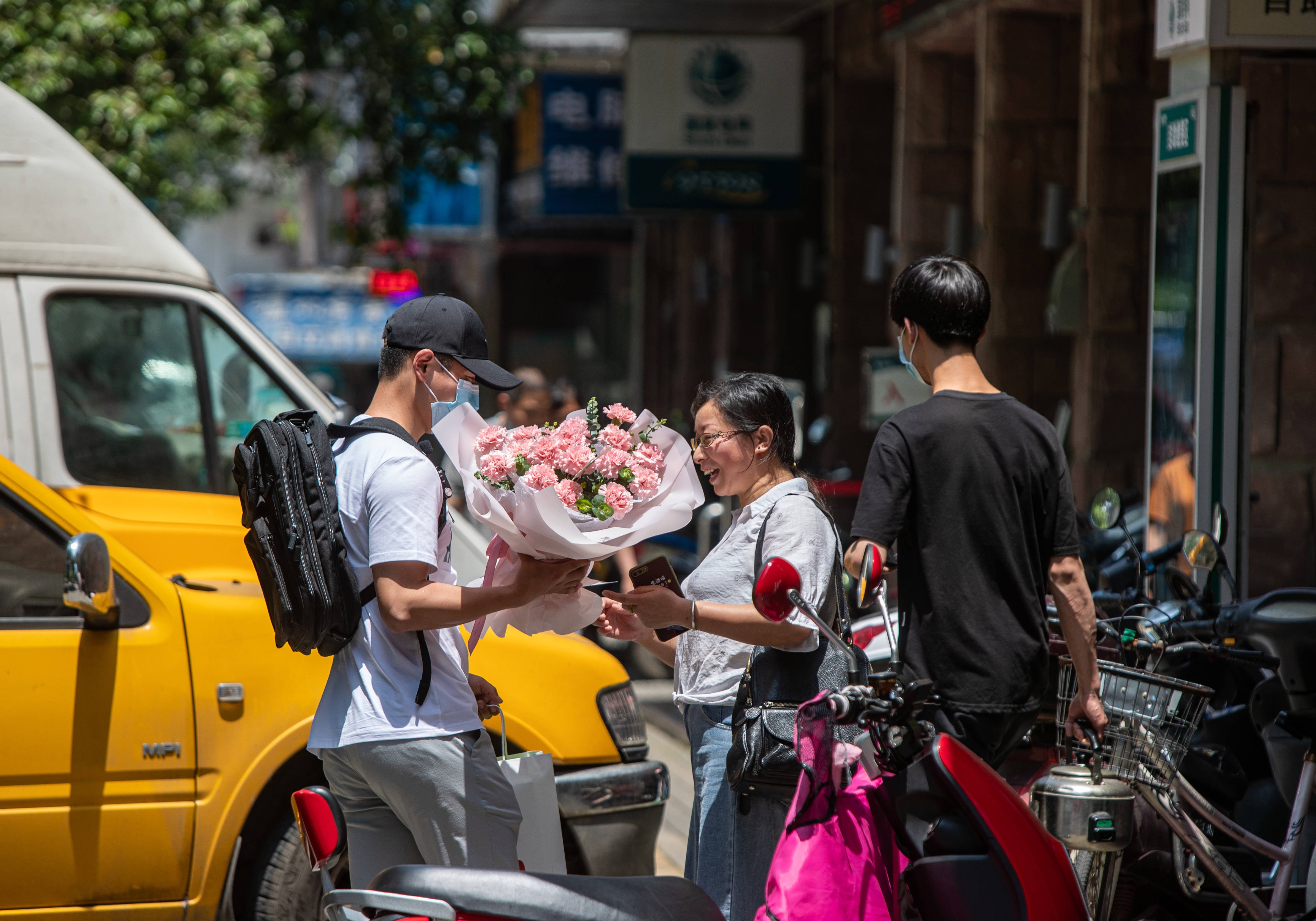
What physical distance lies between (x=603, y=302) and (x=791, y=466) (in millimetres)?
18156

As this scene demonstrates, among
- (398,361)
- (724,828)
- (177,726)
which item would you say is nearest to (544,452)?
(398,361)

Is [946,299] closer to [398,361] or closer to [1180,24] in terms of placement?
[398,361]

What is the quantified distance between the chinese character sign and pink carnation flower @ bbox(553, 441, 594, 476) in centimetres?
1249

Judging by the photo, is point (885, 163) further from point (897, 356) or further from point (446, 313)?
point (446, 313)

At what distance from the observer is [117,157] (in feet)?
34.3

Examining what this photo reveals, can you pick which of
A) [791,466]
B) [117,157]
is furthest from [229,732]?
[117,157]

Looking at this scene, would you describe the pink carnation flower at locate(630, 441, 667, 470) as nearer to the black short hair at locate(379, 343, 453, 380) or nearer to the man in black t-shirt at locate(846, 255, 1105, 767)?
the black short hair at locate(379, 343, 453, 380)

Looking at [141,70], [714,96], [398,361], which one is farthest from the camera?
[714,96]

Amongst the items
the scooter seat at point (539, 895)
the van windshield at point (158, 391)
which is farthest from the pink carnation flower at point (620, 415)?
the van windshield at point (158, 391)

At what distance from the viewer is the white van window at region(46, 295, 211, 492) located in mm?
6297

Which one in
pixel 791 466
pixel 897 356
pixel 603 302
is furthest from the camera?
pixel 603 302

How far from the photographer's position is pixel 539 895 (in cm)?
263

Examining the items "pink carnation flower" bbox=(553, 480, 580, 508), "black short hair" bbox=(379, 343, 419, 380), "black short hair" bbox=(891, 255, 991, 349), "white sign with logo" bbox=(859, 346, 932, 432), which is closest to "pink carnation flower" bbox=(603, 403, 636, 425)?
"pink carnation flower" bbox=(553, 480, 580, 508)

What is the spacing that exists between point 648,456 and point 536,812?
90cm
